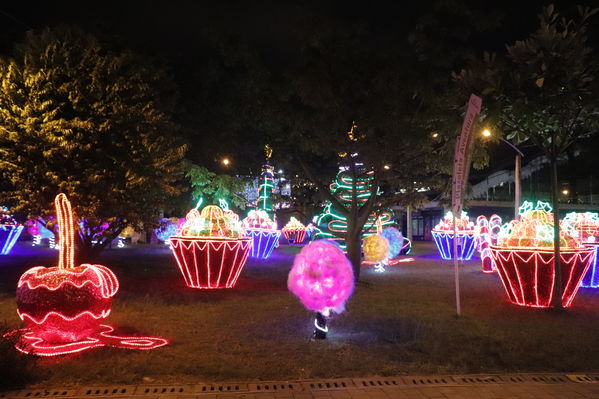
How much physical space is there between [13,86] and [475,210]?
44477mm

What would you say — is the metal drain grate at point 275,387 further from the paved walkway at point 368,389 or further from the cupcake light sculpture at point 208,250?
the cupcake light sculpture at point 208,250

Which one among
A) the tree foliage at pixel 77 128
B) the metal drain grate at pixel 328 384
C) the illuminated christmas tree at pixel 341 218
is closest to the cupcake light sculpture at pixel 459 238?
the illuminated christmas tree at pixel 341 218

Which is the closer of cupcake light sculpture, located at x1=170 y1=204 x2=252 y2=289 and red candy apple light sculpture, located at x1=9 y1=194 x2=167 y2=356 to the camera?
red candy apple light sculpture, located at x1=9 y1=194 x2=167 y2=356

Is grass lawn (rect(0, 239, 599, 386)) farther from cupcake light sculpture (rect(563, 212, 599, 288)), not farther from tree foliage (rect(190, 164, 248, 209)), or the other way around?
tree foliage (rect(190, 164, 248, 209))

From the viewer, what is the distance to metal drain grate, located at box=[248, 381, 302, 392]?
5316mm

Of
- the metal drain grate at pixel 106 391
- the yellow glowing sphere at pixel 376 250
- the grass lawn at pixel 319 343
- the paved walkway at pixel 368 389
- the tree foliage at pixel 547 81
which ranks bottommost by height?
the paved walkway at pixel 368 389

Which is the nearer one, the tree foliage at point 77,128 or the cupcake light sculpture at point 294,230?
the tree foliage at point 77,128

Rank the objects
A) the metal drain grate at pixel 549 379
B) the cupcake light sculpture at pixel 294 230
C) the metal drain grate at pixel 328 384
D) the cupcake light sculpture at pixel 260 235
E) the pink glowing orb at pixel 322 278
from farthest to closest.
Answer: the cupcake light sculpture at pixel 294 230 < the cupcake light sculpture at pixel 260 235 < the pink glowing orb at pixel 322 278 < the metal drain grate at pixel 549 379 < the metal drain grate at pixel 328 384

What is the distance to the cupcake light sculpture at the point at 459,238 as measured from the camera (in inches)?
937

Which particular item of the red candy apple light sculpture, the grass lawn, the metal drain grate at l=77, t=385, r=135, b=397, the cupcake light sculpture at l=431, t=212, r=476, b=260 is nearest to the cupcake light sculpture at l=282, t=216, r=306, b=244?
the cupcake light sculpture at l=431, t=212, r=476, b=260

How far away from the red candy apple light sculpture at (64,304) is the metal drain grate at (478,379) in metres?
3.91

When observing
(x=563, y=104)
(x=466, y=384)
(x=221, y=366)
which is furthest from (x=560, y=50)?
(x=221, y=366)

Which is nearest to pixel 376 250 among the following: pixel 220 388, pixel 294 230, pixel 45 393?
pixel 220 388

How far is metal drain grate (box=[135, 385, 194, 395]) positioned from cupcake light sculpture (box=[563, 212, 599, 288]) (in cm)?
1250
